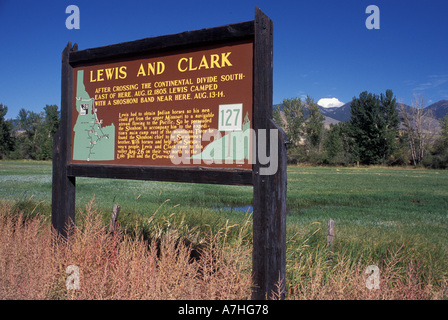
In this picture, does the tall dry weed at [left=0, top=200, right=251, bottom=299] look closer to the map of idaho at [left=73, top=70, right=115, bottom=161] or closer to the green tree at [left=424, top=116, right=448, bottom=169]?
the map of idaho at [left=73, top=70, right=115, bottom=161]

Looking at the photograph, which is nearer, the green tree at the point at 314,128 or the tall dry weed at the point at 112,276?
the tall dry weed at the point at 112,276

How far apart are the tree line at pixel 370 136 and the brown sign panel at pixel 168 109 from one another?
210 ft

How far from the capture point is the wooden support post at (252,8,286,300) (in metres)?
3.51

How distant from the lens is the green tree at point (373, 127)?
71.2 meters

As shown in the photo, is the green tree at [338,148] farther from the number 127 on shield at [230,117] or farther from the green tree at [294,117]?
the number 127 on shield at [230,117]

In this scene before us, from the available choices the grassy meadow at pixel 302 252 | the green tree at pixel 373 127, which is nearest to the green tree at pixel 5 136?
the green tree at pixel 373 127

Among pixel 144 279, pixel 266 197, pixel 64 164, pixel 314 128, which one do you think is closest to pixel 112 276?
pixel 144 279

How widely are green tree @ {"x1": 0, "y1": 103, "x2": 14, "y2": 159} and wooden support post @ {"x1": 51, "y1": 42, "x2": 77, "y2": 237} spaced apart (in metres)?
92.6

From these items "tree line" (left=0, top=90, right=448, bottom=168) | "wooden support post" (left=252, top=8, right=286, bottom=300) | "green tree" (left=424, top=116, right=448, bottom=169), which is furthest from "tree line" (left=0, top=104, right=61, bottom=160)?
"wooden support post" (left=252, top=8, right=286, bottom=300)
